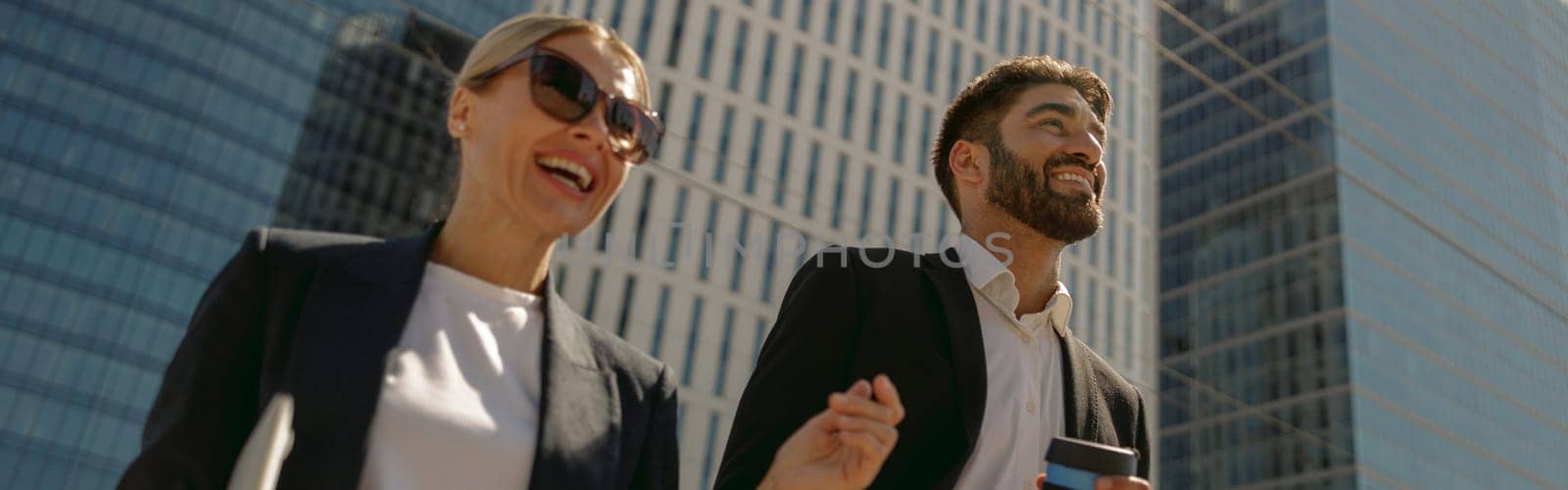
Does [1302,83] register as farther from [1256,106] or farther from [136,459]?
[136,459]

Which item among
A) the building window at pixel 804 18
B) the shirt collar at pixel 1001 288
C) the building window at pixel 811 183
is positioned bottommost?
the shirt collar at pixel 1001 288

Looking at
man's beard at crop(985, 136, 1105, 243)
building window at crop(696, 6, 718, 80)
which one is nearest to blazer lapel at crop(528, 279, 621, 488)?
man's beard at crop(985, 136, 1105, 243)

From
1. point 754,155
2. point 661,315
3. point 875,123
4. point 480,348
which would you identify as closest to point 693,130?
point 754,155

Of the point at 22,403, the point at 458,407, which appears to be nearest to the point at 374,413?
the point at 458,407

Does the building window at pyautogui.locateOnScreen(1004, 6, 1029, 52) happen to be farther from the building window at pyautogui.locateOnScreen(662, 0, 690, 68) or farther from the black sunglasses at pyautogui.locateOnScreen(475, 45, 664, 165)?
the black sunglasses at pyautogui.locateOnScreen(475, 45, 664, 165)

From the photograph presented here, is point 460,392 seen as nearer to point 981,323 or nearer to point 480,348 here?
point 480,348

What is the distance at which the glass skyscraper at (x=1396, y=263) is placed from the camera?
66.9m

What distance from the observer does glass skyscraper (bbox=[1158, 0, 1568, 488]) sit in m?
66.9

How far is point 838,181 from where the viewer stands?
164 ft

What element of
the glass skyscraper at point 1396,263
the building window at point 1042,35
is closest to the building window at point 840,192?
the building window at point 1042,35

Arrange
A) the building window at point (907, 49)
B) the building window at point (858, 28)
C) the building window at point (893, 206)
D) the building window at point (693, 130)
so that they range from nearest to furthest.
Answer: the building window at point (693, 130) < the building window at point (893, 206) < the building window at point (858, 28) < the building window at point (907, 49)

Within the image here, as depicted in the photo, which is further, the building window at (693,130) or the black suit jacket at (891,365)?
the building window at (693,130)

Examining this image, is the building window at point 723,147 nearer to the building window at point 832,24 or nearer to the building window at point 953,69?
the building window at point 832,24

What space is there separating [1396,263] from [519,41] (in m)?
71.5
